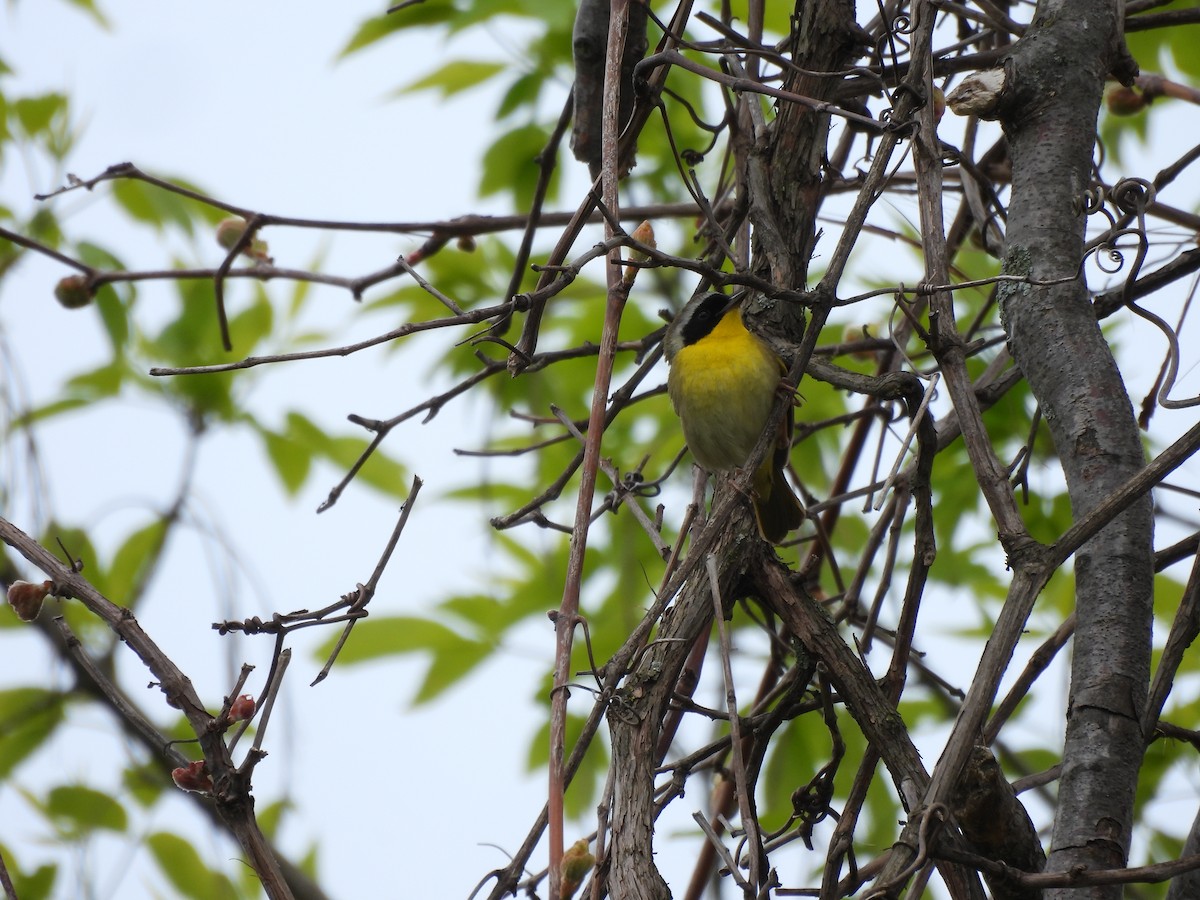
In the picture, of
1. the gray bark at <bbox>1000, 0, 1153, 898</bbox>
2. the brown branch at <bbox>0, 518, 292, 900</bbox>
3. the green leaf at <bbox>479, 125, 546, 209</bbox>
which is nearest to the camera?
the brown branch at <bbox>0, 518, 292, 900</bbox>

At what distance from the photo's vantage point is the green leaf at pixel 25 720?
347 cm

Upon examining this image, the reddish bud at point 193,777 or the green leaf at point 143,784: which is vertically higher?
the green leaf at point 143,784

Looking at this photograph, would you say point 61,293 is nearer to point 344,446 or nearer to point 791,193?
point 344,446

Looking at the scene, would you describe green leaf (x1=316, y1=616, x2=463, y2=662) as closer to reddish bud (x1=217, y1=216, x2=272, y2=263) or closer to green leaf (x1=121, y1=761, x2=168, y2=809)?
green leaf (x1=121, y1=761, x2=168, y2=809)

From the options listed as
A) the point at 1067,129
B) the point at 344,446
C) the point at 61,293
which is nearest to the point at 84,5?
the point at 61,293

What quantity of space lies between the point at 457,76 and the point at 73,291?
151cm

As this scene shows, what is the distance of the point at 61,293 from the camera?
3.23 meters

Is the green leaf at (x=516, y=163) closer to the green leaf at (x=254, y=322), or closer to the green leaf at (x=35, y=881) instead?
the green leaf at (x=254, y=322)

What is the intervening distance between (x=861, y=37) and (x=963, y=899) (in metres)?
1.72

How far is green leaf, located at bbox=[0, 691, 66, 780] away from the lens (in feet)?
11.4

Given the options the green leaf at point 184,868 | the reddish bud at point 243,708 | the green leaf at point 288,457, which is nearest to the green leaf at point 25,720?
the green leaf at point 184,868

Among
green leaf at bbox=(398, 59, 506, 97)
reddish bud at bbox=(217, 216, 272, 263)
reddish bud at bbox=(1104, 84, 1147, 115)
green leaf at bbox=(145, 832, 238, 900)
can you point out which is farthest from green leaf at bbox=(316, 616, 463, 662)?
reddish bud at bbox=(1104, 84, 1147, 115)

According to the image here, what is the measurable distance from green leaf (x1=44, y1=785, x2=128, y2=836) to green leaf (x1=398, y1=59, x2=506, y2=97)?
253cm

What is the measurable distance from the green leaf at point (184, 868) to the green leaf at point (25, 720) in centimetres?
54
